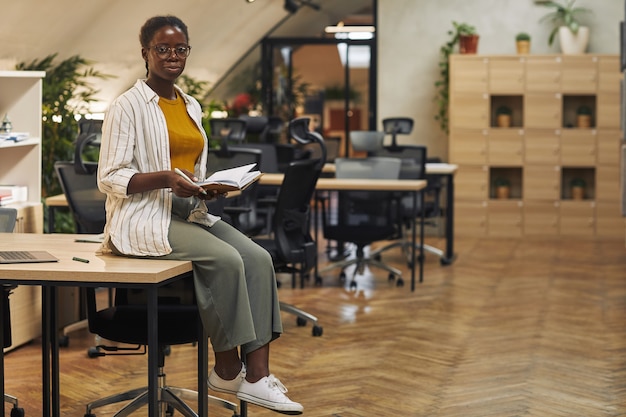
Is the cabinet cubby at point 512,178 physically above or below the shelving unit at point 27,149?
below

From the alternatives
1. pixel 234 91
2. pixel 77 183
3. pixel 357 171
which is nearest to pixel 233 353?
pixel 77 183

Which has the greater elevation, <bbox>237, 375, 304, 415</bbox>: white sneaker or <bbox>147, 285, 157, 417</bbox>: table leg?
<bbox>147, 285, 157, 417</bbox>: table leg

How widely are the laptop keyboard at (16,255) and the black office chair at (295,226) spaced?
2.28m

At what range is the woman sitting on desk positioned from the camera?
3391mm

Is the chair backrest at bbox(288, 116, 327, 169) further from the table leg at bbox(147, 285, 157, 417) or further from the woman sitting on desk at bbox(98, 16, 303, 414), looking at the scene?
the table leg at bbox(147, 285, 157, 417)

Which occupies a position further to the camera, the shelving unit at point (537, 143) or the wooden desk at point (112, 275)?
the shelving unit at point (537, 143)

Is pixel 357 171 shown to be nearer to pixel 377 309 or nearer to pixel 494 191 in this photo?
pixel 377 309

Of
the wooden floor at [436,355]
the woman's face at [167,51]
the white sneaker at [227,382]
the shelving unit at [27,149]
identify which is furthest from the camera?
the shelving unit at [27,149]

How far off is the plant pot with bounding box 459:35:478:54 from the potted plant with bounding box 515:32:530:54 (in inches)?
17.0

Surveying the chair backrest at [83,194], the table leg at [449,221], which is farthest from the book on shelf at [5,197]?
the table leg at [449,221]

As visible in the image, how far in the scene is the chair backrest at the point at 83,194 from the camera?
18.1 feet

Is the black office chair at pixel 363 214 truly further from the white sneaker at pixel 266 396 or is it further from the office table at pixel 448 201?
the white sneaker at pixel 266 396

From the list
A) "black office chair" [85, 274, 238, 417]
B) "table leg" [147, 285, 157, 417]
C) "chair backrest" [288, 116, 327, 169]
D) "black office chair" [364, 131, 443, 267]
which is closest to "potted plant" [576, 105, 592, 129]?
"black office chair" [364, 131, 443, 267]

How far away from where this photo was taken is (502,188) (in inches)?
433
